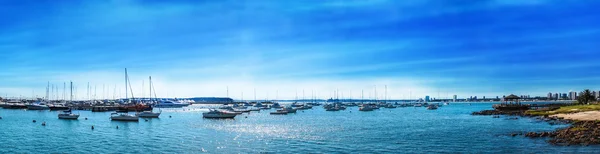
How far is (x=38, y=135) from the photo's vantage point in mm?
57031

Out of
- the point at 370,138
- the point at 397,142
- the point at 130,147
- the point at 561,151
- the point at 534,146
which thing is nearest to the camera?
the point at 561,151

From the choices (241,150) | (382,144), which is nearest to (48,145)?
(241,150)

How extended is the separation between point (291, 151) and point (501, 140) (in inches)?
904

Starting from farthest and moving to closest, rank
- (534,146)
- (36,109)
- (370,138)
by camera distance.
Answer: (36,109) < (370,138) < (534,146)

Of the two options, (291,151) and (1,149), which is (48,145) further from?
(291,151)

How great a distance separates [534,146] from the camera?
41.2m

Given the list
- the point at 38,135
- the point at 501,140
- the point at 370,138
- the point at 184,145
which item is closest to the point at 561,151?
the point at 501,140

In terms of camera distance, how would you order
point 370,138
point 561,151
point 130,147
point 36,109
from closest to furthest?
1. point 561,151
2. point 130,147
3. point 370,138
4. point 36,109

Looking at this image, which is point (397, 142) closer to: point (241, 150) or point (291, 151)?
point (291, 151)

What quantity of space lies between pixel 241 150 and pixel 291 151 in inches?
188

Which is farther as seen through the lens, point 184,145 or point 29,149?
point 184,145

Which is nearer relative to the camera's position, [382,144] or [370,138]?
[382,144]

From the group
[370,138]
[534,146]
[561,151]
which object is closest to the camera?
[561,151]

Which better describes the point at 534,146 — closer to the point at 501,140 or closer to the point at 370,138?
the point at 501,140
